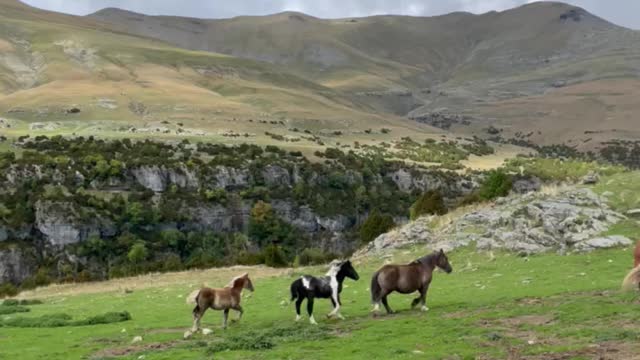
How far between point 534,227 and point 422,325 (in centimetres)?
1991

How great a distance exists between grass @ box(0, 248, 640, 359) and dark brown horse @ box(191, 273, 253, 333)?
2.30 feet

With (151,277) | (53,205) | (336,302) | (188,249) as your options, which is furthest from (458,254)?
(53,205)

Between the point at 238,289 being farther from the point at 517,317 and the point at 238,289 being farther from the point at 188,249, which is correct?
the point at 188,249

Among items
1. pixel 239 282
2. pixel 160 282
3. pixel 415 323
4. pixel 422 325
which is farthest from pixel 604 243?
pixel 160 282

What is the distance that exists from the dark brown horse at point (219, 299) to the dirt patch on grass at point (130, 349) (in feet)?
4.86

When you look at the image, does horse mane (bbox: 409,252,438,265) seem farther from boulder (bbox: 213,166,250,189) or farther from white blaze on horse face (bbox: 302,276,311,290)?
boulder (bbox: 213,166,250,189)

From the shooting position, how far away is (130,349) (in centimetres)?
1970

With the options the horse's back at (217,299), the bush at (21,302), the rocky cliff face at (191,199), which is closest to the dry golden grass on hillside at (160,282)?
the bush at (21,302)

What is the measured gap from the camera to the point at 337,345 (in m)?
17.6

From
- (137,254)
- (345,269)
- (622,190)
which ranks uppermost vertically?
(622,190)

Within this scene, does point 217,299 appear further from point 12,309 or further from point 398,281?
point 12,309

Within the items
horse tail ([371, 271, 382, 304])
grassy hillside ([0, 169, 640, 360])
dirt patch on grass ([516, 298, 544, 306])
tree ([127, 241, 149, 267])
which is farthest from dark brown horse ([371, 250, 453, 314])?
tree ([127, 241, 149, 267])

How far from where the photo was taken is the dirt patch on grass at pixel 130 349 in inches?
741

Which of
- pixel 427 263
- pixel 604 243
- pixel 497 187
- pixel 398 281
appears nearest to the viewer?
pixel 398 281
